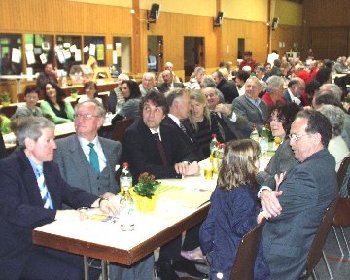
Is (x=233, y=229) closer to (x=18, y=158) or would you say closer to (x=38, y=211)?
(x=38, y=211)

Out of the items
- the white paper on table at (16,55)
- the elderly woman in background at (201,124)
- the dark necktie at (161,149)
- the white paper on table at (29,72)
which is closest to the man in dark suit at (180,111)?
the elderly woman in background at (201,124)

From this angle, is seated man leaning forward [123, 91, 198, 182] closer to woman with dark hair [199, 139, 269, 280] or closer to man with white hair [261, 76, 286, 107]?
woman with dark hair [199, 139, 269, 280]

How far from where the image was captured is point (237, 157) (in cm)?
289

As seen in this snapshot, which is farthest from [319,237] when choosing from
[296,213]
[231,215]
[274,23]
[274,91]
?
[274,23]

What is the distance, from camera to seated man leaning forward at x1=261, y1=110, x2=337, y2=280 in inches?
111

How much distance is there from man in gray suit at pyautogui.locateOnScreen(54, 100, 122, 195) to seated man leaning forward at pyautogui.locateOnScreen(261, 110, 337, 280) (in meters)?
1.33

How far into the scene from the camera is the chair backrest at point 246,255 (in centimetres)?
232

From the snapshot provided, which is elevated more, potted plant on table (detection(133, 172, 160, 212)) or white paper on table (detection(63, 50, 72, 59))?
white paper on table (detection(63, 50, 72, 59))

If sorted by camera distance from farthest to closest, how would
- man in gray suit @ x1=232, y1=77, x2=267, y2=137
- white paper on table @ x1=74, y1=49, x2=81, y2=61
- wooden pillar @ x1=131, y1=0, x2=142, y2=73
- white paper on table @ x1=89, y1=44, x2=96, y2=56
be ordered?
wooden pillar @ x1=131, y1=0, x2=142, y2=73 < white paper on table @ x1=89, y1=44, x2=96, y2=56 < white paper on table @ x1=74, y1=49, x2=81, y2=61 < man in gray suit @ x1=232, y1=77, x2=267, y2=137

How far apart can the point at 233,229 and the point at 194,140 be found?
2496mm

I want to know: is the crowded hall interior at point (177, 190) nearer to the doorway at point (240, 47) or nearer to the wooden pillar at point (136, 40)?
the wooden pillar at point (136, 40)

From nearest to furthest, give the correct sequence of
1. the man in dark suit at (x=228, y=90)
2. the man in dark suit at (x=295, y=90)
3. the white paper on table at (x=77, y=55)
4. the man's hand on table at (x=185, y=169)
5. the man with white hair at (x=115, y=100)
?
the man's hand on table at (x=185, y=169) → the man in dark suit at (x=295, y=90) → the man with white hair at (x=115, y=100) → the man in dark suit at (x=228, y=90) → the white paper on table at (x=77, y=55)

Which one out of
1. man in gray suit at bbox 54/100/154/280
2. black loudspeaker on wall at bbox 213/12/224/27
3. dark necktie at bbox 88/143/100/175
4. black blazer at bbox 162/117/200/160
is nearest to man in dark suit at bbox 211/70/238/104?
black blazer at bbox 162/117/200/160

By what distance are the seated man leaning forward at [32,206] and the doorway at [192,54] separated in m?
13.6
